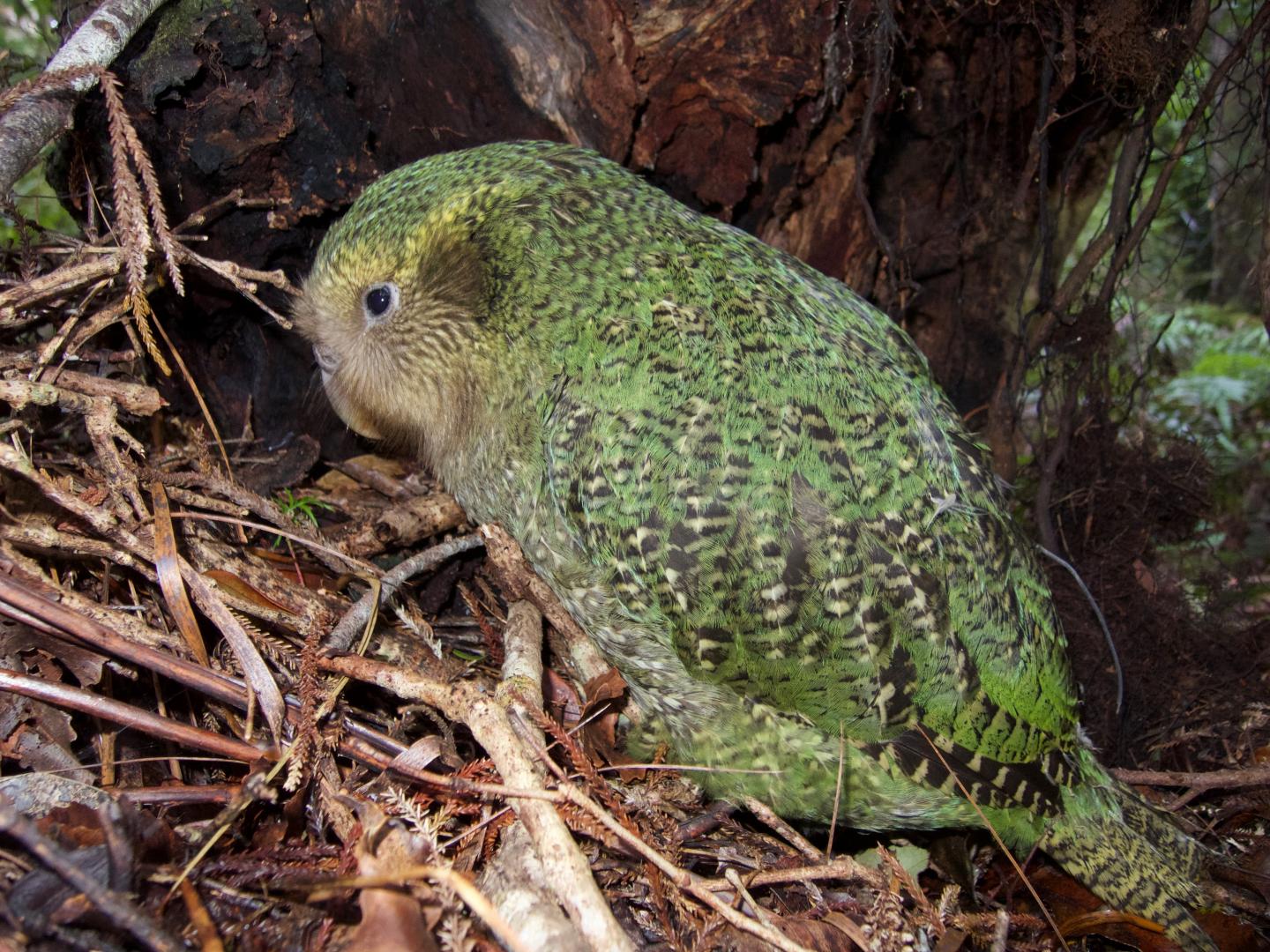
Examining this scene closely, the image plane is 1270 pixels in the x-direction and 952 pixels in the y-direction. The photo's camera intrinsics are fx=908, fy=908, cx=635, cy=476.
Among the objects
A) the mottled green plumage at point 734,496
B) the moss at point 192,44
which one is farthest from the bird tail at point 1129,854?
the moss at point 192,44

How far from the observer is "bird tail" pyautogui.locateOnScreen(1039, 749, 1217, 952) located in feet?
9.62

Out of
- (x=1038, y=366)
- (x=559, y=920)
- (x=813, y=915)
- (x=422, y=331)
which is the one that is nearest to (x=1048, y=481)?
(x=1038, y=366)

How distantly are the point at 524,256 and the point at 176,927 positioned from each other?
2096mm

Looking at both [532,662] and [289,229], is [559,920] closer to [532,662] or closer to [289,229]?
[532,662]

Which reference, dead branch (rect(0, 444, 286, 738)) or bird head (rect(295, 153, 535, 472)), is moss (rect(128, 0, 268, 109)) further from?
dead branch (rect(0, 444, 286, 738))

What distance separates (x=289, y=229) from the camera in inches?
138

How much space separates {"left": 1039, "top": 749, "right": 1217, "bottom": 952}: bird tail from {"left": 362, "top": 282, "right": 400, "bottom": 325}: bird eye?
2.85m

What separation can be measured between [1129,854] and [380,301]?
314 centimetres

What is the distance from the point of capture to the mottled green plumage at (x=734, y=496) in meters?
2.77

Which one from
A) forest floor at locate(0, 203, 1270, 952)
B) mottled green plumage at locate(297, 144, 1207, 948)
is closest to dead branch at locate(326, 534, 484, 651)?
forest floor at locate(0, 203, 1270, 952)

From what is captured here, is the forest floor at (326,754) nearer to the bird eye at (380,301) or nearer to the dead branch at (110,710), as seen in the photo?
the dead branch at (110,710)

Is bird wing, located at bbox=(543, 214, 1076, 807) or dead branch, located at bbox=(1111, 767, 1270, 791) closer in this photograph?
bird wing, located at bbox=(543, 214, 1076, 807)

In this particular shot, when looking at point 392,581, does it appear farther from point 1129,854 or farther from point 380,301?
point 1129,854

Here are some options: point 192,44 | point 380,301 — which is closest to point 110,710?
point 380,301
